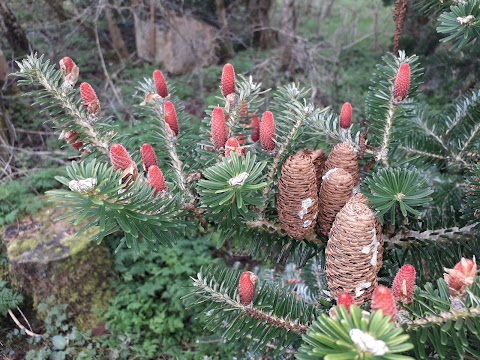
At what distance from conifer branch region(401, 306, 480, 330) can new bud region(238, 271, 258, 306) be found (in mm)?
302

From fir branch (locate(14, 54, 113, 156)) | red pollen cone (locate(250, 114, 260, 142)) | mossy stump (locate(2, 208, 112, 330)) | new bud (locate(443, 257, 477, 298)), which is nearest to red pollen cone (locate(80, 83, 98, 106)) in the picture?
fir branch (locate(14, 54, 113, 156))

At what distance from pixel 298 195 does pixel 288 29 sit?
13.8 ft

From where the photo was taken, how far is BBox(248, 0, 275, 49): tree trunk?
5.27 meters

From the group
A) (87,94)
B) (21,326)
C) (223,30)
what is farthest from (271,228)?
(223,30)

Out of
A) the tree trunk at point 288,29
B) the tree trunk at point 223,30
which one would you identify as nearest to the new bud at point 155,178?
the tree trunk at point 288,29

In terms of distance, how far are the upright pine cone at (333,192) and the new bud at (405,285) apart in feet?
0.72

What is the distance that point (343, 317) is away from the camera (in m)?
0.54

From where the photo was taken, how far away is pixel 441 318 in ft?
2.17

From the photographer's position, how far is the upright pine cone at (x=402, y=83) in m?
0.95

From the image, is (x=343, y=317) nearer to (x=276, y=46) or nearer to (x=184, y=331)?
(x=184, y=331)

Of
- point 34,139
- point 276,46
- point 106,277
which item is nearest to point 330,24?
point 276,46

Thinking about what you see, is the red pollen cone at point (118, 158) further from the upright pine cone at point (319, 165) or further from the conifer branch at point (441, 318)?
the conifer branch at point (441, 318)

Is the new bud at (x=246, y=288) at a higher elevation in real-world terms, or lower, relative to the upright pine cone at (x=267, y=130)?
lower

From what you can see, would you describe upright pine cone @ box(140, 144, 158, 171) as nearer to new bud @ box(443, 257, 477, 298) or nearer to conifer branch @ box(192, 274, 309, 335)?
conifer branch @ box(192, 274, 309, 335)
